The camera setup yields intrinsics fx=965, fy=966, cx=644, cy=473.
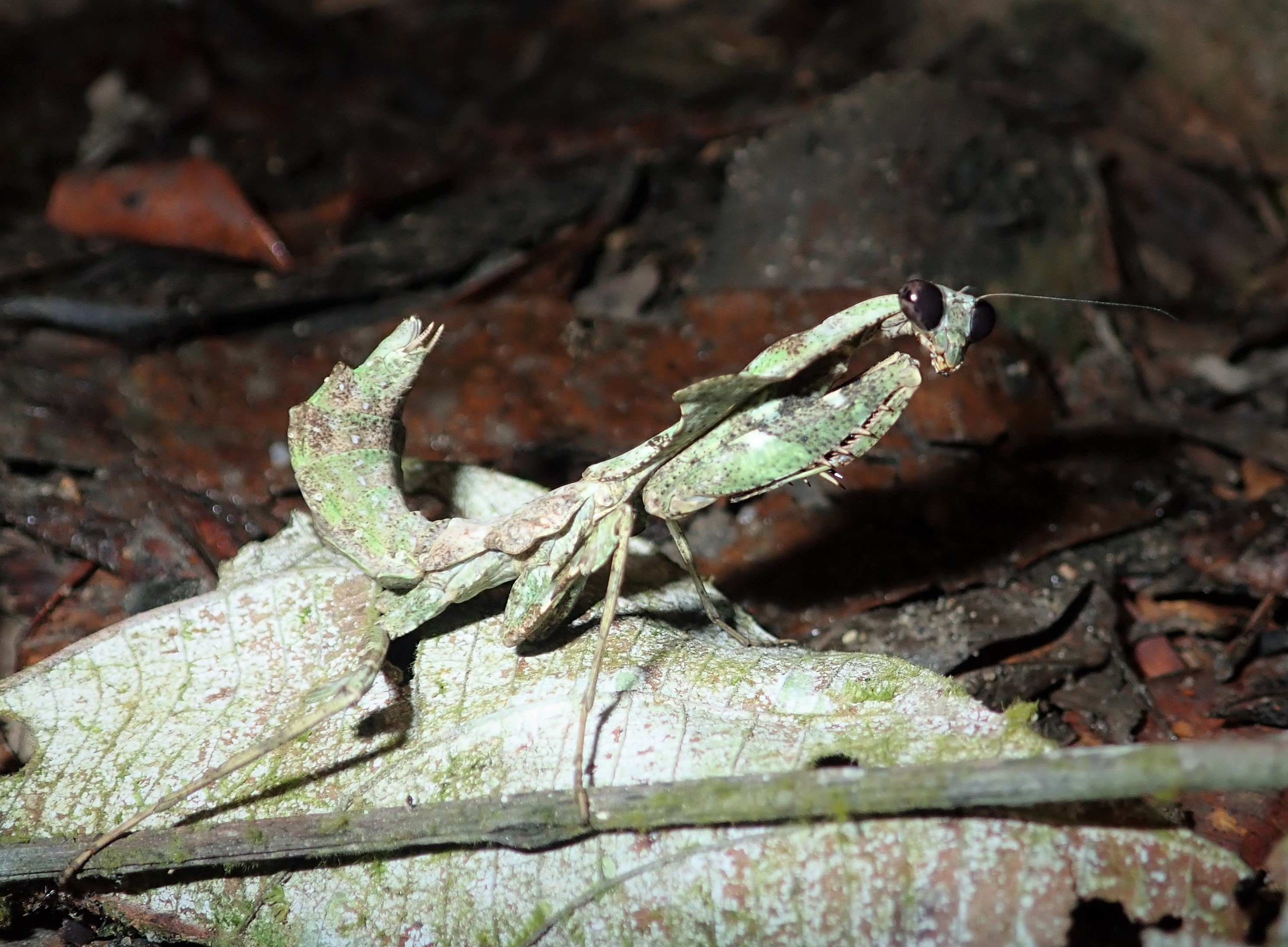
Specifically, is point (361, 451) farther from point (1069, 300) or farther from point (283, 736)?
point (1069, 300)

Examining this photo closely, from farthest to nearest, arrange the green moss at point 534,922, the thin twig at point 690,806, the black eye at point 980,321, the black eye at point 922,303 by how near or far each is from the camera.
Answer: the black eye at point 980,321 → the black eye at point 922,303 → the green moss at point 534,922 → the thin twig at point 690,806

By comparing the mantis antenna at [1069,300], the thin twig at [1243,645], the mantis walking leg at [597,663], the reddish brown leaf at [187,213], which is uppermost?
the mantis antenna at [1069,300]

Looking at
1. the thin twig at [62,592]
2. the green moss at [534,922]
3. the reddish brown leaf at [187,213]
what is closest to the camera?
the green moss at [534,922]

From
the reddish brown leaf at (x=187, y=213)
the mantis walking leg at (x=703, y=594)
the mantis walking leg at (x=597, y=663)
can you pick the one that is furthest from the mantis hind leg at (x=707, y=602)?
the reddish brown leaf at (x=187, y=213)

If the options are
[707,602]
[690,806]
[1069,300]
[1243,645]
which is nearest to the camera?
[690,806]

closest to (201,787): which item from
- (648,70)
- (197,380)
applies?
(197,380)

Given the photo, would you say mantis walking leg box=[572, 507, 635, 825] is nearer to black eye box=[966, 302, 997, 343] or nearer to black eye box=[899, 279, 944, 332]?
black eye box=[899, 279, 944, 332]

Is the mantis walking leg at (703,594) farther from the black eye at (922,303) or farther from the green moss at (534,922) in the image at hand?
the green moss at (534,922)

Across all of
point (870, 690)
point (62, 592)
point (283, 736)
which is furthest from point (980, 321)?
point (62, 592)
